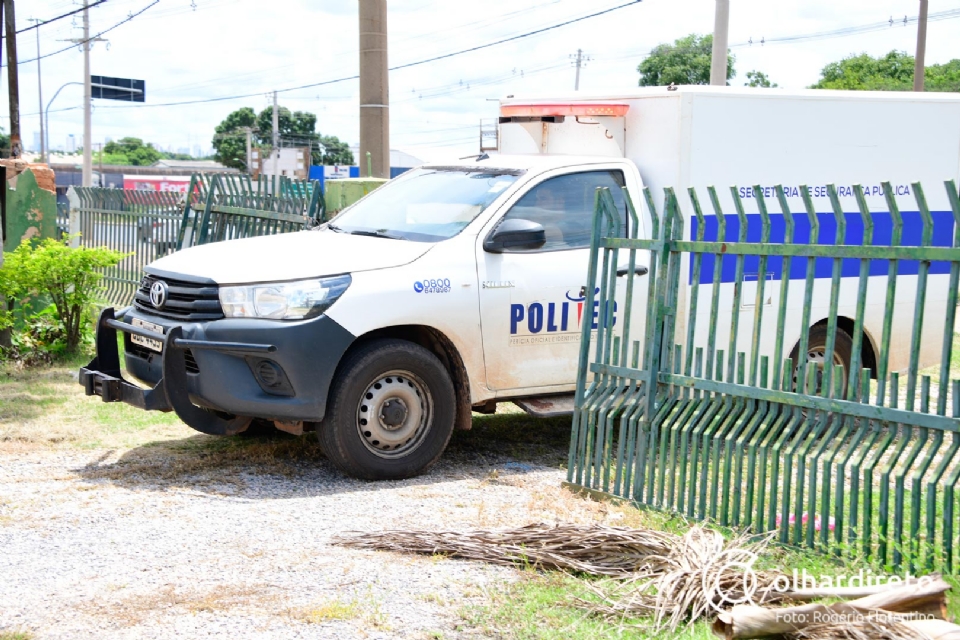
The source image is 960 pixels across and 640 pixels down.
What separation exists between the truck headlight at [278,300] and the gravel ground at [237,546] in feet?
3.41

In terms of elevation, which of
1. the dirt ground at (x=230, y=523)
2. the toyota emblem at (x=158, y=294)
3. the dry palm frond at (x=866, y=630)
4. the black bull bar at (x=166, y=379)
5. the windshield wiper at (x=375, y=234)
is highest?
the windshield wiper at (x=375, y=234)

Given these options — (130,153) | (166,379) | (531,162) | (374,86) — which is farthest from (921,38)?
(130,153)

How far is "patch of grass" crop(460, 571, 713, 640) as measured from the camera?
417 cm

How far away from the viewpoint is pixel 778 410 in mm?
5434

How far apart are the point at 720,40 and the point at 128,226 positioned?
8.71 m

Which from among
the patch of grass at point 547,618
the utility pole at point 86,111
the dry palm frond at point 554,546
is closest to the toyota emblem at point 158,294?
the dry palm frond at point 554,546

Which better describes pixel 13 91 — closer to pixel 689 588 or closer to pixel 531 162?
pixel 531 162

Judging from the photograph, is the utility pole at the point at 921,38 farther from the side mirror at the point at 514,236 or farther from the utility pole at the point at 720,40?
the side mirror at the point at 514,236

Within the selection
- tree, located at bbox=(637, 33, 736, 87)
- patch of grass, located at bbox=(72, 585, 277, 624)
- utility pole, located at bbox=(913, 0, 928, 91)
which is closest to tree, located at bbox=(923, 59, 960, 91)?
tree, located at bbox=(637, 33, 736, 87)

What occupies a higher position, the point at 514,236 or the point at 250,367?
the point at 514,236

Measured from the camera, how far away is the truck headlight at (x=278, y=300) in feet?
21.0

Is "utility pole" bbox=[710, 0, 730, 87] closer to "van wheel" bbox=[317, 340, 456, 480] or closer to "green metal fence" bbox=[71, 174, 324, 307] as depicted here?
"green metal fence" bbox=[71, 174, 324, 307]

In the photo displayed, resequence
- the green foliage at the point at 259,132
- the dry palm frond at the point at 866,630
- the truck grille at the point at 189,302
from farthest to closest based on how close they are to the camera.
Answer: the green foliage at the point at 259,132
the truck grille at the point at 189,302
the dry palm frond at the point at 866,630

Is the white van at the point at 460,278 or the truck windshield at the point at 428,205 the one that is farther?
the truck windshield at the point at 428,205
